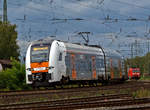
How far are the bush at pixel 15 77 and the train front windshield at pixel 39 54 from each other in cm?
407

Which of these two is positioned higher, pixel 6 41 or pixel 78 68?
pixel 6 41

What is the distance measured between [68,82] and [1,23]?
162ft

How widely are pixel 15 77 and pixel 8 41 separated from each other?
4410cm

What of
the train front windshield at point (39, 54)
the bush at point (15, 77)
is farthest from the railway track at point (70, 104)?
the bush at point (15, 77)

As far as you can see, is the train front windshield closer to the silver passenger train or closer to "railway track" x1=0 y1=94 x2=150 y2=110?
the silver passenger train

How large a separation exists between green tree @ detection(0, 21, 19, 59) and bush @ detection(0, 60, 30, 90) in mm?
41656

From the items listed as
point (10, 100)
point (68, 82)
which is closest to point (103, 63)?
point (68, 82)

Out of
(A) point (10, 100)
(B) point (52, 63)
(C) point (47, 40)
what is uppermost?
(C) point (47, 40)

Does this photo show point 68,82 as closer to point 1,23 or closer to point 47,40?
point 47,40

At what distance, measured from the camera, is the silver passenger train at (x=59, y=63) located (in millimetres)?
24578

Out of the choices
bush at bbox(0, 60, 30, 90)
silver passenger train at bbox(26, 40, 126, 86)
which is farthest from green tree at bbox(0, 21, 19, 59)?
silver passenger train at bbox(26, 40, 126, 86)

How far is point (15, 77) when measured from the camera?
93.9 ft

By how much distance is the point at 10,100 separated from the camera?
16594 mm

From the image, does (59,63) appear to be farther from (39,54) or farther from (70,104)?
(70,104)
